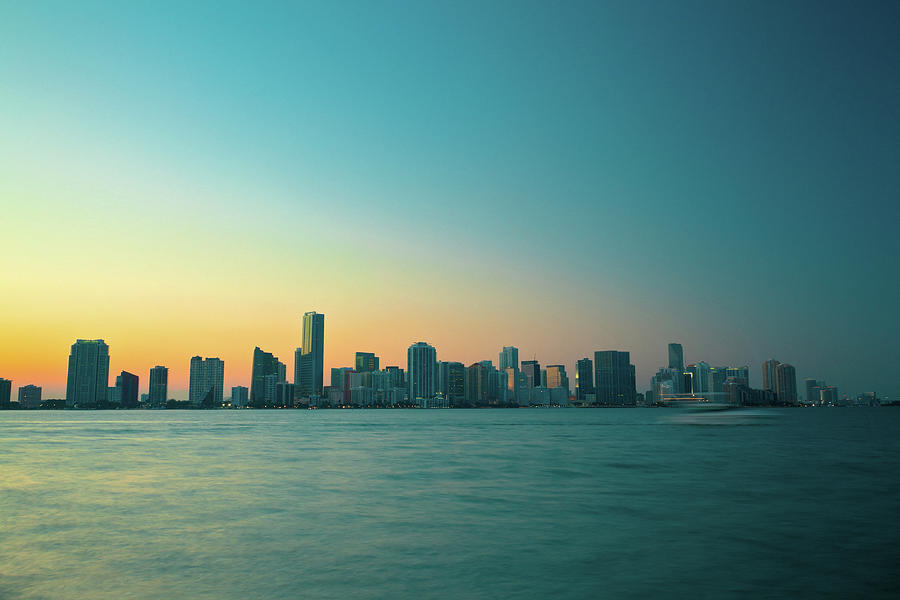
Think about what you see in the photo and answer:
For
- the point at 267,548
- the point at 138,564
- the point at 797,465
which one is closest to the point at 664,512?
the point at 267,548

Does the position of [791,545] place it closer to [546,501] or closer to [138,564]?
[546,501]

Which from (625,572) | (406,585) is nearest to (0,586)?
(406,585)

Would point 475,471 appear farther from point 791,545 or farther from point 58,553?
point 58,553

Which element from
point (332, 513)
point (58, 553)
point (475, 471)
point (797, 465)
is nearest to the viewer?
point (58, 553)

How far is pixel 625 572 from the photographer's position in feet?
50.3

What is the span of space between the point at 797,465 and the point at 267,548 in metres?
39.7

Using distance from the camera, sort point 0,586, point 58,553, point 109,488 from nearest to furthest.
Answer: point 0,586 → point 58,553 → point 109,488

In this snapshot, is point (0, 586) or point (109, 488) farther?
point (109, 488)

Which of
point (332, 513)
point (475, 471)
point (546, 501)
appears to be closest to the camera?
point (332, 513)

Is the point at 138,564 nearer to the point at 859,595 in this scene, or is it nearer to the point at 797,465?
the point at 859,595

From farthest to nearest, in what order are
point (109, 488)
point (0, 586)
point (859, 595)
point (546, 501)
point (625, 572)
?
point (109, 488) < point (546, 501) < point (625, 572) < point (0, 586) < point (859, 595)

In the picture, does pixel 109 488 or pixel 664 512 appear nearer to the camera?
pixel 664 512

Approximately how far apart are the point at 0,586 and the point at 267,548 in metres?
6.45

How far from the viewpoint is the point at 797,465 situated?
43000 millimetres
